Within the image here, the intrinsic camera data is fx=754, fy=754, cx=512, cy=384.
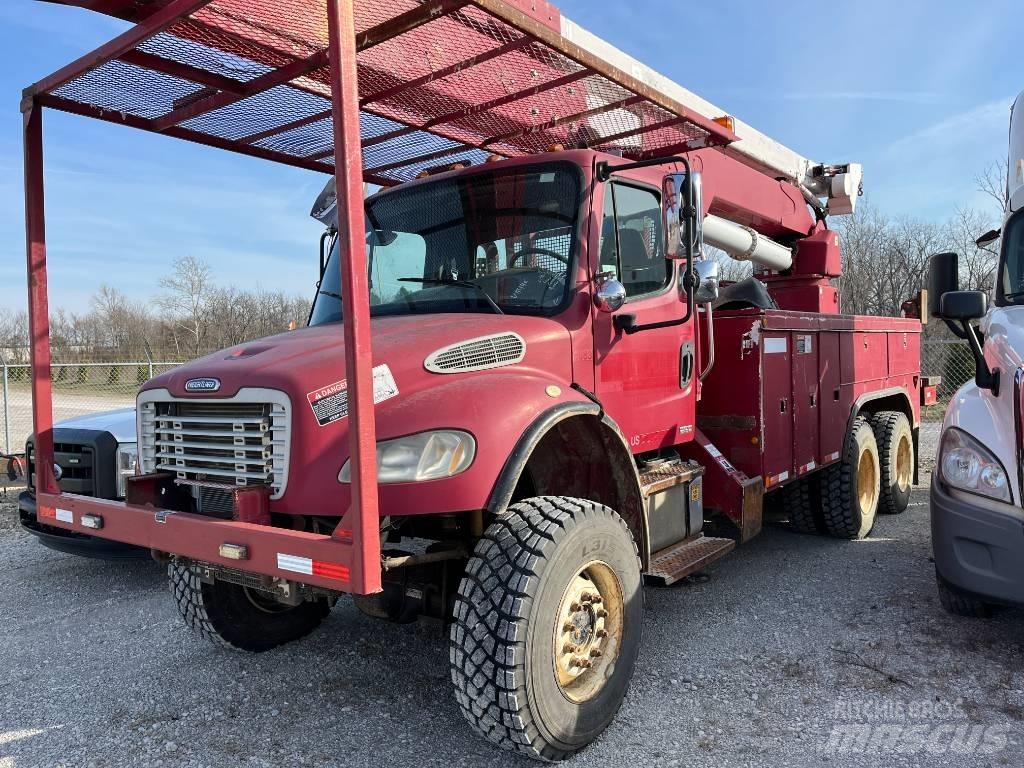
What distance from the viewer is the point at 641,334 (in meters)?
3.99

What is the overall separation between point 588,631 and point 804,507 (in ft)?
11.9

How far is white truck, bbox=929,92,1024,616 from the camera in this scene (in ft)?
11.3

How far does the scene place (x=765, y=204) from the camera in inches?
257

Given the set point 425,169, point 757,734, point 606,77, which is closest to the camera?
point 757,734

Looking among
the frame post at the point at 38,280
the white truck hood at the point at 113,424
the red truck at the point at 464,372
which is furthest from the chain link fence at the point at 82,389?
the red truck at the point at 464,372

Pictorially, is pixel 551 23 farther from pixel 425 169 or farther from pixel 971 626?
pixel 971 626

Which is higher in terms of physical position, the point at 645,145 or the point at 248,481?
the point at 645,145

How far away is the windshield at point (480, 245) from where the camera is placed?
12.1 feet

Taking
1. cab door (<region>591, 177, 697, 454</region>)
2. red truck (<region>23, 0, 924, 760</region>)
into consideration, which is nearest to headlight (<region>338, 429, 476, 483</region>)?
red truck (<region>23, 0, 924, 760</region>)

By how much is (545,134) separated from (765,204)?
2743 mm

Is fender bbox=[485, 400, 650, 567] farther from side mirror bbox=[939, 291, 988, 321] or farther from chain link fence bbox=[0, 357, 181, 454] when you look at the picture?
chain link fence bbox=[0, 357, 181, 454]

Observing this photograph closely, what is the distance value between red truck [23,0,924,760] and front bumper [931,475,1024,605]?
1.13 meters

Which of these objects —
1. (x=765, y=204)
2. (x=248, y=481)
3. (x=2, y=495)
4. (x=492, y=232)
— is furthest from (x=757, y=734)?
(x=2, y=495)

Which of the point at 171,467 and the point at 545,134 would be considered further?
the point at 545,134
